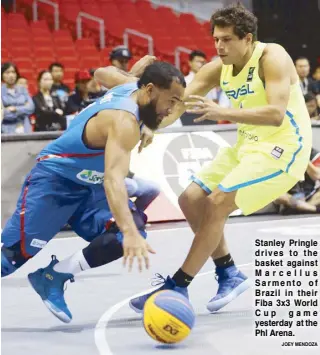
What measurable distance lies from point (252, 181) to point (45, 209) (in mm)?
1229

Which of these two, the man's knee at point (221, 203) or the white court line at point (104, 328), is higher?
the man's knee at point (221, 203)

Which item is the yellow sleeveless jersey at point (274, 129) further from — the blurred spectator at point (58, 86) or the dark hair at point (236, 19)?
the blurred spectator at point (58, 86)

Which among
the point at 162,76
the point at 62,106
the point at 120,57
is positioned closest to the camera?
the point at 162,76

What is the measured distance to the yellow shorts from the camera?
19.1ft

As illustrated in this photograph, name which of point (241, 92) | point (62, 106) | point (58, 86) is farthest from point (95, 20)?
point (241, 92)

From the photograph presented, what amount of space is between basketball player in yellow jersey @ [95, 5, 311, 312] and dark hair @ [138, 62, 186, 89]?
294mm

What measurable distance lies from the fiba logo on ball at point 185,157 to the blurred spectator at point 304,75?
2777 millimetres

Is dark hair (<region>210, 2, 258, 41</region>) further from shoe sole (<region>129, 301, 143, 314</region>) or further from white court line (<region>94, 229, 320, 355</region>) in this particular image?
white court line (<region>94, 229, 320, 355</region>)

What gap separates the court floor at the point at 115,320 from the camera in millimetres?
5121

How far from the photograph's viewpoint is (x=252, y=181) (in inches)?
230

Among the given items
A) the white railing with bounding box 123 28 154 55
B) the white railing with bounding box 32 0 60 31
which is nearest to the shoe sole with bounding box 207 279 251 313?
the white railing with bounding box 123 28 154 55

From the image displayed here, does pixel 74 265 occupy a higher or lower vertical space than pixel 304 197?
higher

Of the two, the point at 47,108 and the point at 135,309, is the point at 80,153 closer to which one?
the point at 135,309

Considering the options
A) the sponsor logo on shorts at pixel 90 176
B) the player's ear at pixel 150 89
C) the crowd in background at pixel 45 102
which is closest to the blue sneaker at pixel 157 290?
the sponsor logo on shorts at pixel 90 176
